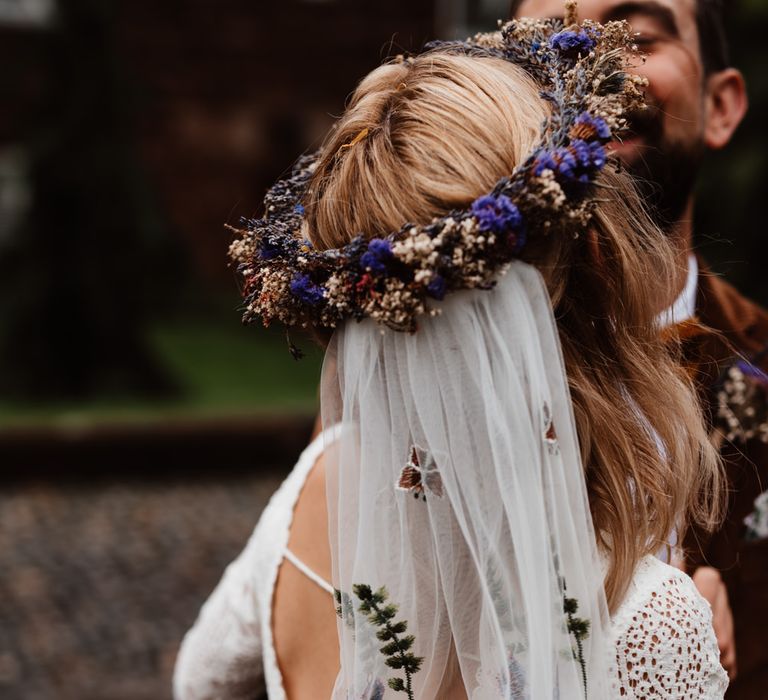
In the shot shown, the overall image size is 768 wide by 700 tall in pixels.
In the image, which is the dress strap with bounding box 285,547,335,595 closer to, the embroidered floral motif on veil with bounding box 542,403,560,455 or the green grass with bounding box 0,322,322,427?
the embroidered floral motif on veil with bounding box 542,403,560,455

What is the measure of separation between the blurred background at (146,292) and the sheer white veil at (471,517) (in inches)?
140

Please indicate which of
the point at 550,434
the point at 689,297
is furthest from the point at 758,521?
the point at 550,434

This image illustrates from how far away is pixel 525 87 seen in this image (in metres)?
1.49

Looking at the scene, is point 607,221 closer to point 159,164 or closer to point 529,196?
point 529,196

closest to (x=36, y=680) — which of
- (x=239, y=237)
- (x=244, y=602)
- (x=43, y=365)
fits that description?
(x=244, y=602)

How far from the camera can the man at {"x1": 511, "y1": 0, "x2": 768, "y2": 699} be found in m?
1.97

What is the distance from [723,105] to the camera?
2.27m

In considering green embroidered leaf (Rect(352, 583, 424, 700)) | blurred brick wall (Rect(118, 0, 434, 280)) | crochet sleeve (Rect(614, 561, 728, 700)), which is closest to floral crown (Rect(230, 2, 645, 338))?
green embroidered leaf (Rect(352, 583, 424, 700))

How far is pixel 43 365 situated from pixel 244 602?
815cm

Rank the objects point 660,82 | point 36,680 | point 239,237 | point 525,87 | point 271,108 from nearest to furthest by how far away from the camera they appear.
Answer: point 525,87, point 239,237, point 660,82, point 36,680, point 271,108

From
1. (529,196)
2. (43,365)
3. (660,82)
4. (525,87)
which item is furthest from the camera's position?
(43,365)

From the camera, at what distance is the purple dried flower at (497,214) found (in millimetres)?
1320

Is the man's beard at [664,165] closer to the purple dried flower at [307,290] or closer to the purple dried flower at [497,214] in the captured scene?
the purple dried flower at [497,214]

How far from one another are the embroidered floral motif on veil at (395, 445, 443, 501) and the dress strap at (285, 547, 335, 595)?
23cm
